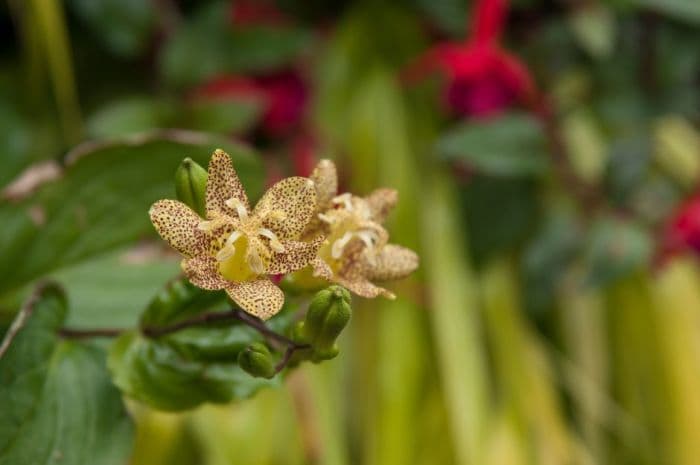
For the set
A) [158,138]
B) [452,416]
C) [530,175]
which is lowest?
[452,416]

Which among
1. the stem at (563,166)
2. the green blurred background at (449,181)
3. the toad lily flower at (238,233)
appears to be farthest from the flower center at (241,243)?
the stem at (563,166)

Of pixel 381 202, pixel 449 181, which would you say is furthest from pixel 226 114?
pixel 381 202

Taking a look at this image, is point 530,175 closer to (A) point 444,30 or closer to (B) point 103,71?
(A) point 444,30

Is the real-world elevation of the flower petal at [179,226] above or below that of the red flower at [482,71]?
above

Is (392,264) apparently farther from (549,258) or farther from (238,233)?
(549,258)

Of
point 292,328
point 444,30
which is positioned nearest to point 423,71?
point 444,30

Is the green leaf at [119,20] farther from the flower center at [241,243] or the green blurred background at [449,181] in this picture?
the flower center at [241,243]
